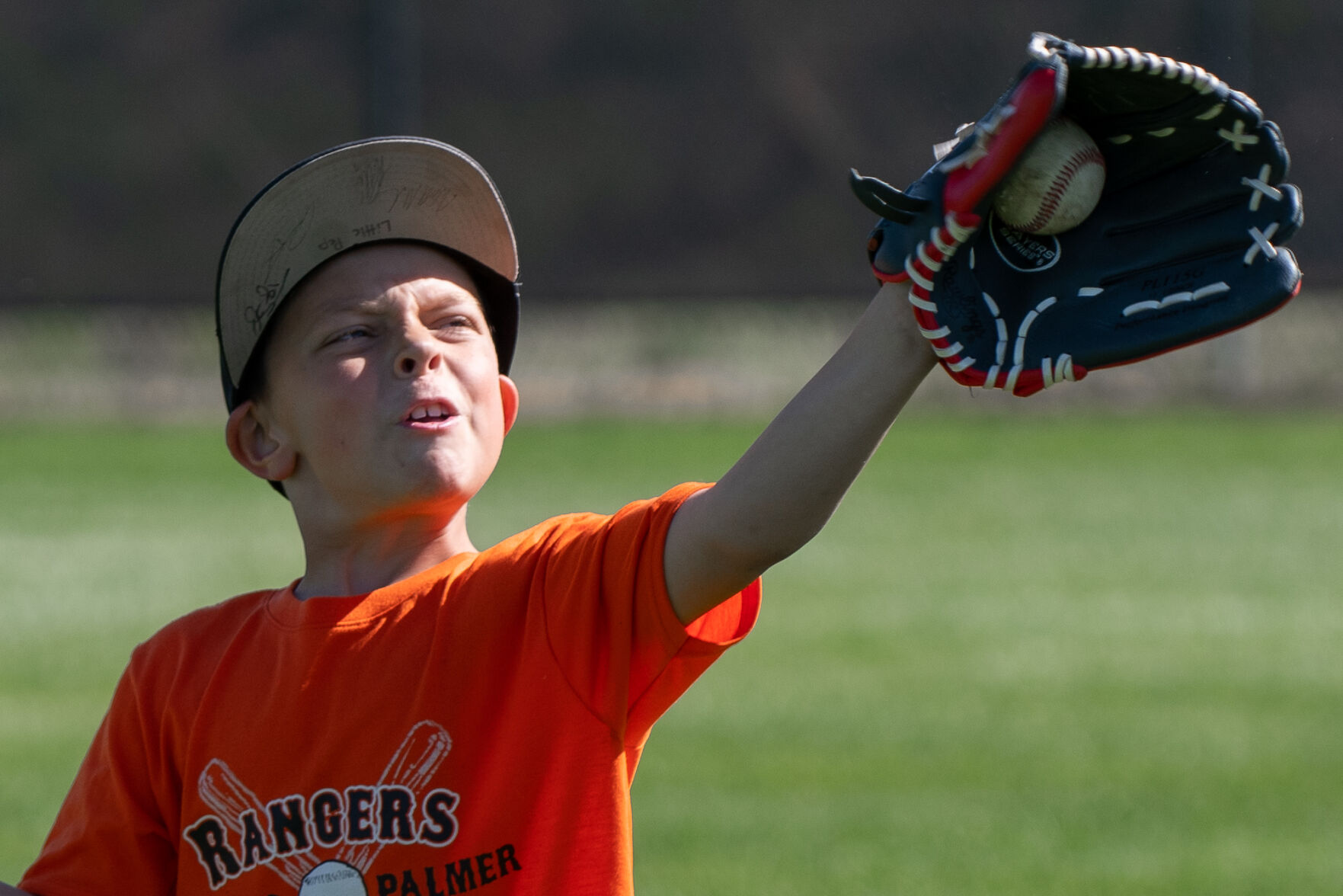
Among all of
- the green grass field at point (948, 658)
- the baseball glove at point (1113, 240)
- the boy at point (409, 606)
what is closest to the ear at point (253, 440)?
the boy at point (409, 606)

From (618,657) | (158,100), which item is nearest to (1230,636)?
(618,657)

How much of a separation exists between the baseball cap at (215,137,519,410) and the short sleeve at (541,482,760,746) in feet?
1.30

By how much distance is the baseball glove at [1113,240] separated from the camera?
143 centimetres

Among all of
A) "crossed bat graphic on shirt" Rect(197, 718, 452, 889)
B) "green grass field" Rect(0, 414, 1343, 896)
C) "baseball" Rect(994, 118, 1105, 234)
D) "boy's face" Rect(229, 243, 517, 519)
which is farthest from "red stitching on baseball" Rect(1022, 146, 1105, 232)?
"green grass field" Rect(0, 414, 1343, 896)

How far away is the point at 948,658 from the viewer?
219 inches

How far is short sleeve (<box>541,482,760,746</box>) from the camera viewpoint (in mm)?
1604

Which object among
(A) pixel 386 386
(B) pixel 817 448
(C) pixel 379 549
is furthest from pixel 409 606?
(B) pixel 817 448

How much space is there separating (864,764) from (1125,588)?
242cm

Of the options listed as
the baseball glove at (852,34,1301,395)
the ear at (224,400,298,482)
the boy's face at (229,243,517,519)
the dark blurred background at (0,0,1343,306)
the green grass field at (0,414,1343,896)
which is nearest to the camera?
the baseball glove at (852,34,1301,395)

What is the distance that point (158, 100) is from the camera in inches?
537

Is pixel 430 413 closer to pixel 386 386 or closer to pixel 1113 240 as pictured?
pixel 386 386

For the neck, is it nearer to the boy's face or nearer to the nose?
the boy's face

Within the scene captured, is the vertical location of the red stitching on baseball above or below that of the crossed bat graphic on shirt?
above

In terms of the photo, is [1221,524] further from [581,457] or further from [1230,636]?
[581,457]
